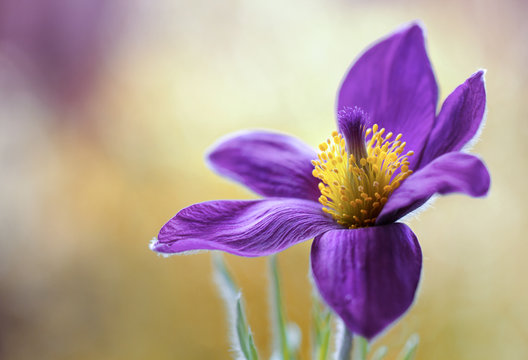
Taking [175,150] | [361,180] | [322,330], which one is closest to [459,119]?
[361,180]

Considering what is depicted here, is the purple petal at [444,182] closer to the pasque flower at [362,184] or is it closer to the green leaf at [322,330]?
the pasque flower at [362,184]

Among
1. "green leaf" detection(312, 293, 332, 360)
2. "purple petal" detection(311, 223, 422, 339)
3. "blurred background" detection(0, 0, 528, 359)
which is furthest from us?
"blurred background" detection(0, 0, 528, 359)

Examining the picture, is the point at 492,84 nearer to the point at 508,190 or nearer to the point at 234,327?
the point at 508,190

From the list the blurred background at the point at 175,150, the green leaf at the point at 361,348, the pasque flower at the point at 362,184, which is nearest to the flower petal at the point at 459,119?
the pasque flower at the point at 362,184

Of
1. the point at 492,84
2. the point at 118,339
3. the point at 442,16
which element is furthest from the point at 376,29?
the point at 118,339

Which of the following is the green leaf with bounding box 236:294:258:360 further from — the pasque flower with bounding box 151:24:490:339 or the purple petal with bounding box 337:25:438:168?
the purple petal with bounding box 337:25:438:168

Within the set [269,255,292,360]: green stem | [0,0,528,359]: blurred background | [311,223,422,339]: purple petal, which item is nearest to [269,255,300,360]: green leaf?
[269,255,292,360]: green stem

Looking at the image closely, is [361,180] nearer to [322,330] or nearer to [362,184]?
[362,184]
